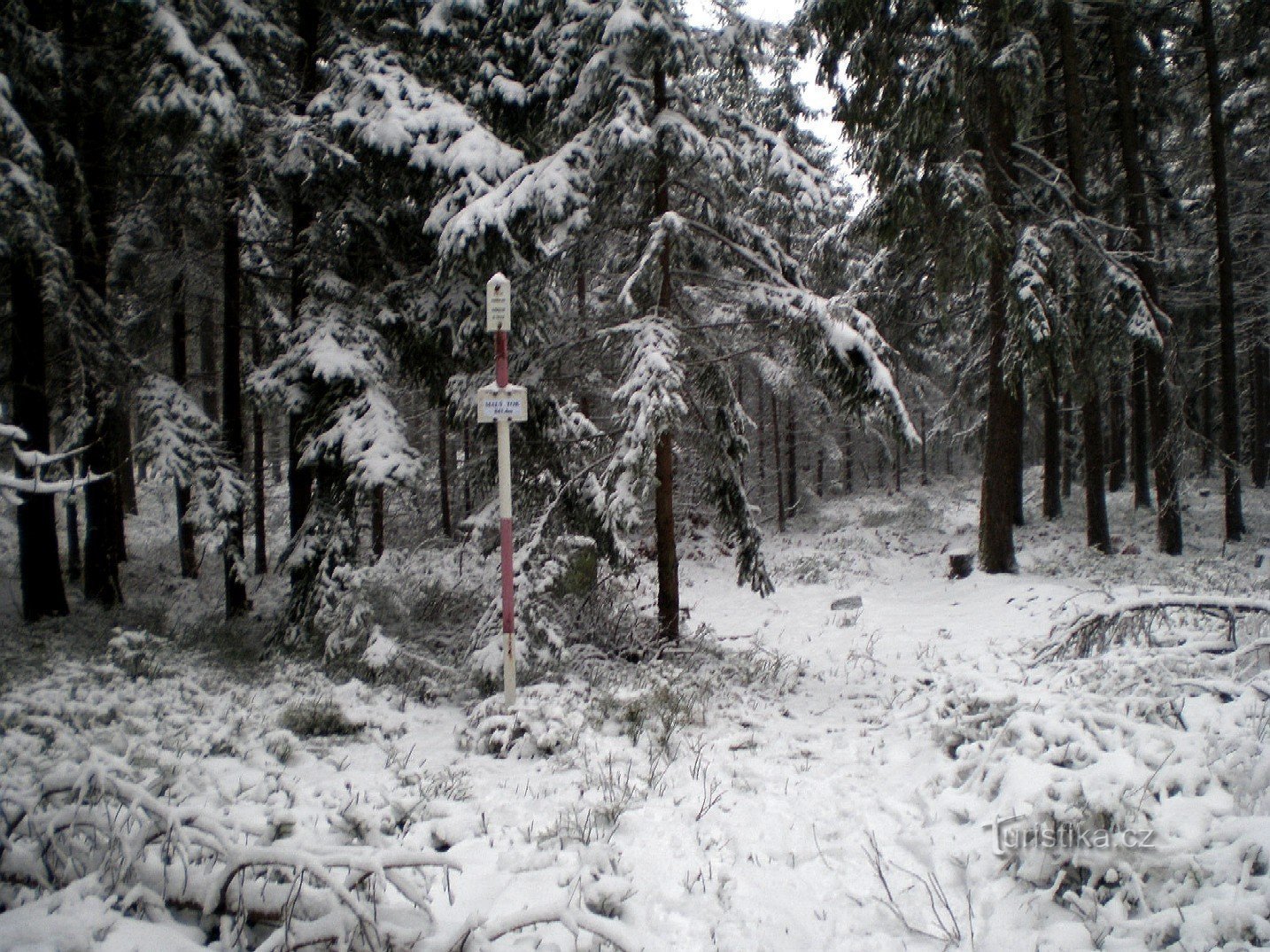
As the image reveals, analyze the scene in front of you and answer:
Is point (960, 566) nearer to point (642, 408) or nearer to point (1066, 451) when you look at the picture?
point (642, 408)

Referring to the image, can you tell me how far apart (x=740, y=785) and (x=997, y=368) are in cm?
976

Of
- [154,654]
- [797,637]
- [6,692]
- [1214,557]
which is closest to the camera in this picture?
[6,692]

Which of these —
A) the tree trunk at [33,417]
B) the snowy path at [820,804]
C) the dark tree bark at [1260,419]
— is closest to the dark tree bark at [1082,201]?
the snowy path at [820,804]

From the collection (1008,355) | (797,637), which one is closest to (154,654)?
(797,637)

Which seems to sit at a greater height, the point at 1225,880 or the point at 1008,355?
the point at 1008,355

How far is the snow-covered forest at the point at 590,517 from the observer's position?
3.22m

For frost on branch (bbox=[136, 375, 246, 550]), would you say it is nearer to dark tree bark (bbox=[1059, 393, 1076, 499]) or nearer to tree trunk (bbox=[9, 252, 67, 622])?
tree trunk (bbox=[9, 252, 67, 622])

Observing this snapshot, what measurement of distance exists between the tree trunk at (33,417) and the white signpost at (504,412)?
7.40 metres

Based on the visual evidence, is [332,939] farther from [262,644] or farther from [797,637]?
[797,637]

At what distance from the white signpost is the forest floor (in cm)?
51

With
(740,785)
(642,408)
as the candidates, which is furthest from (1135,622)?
(642,408)

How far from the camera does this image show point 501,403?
20.7 ft

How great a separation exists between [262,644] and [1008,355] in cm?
1185

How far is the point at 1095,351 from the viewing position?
12.5 m
